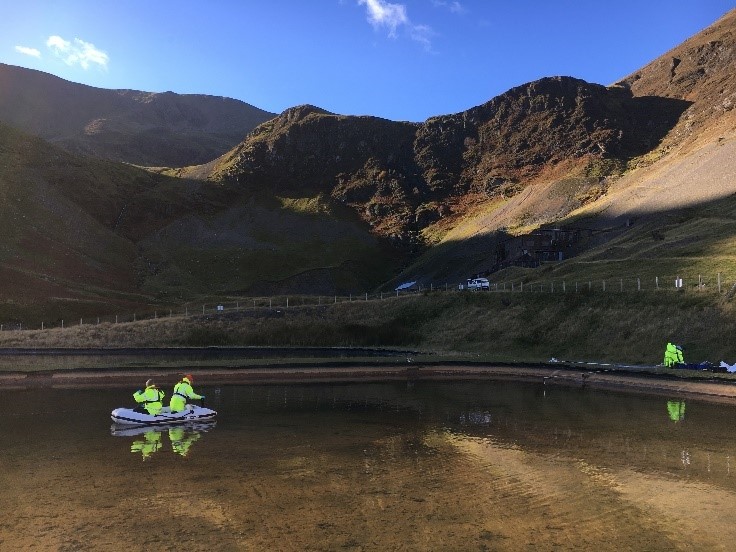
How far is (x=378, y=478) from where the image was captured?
1519 centimetres

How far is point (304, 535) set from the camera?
1150 cm

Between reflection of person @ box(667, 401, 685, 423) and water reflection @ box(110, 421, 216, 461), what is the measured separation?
18061 mm

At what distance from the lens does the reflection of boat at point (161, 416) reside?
74.2 ft

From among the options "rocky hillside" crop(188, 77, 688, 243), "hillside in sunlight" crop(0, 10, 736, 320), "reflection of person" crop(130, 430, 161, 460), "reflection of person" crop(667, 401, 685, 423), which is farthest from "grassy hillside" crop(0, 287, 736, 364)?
"rocky hillside" crop(188, 77, 688, 243)

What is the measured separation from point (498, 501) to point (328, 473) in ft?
15.4

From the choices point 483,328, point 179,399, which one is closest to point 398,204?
point 483,328

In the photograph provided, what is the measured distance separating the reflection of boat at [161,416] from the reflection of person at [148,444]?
0.90 meters

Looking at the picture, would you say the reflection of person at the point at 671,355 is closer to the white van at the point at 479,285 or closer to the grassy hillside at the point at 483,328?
the grassy hillside at the point at 483,328

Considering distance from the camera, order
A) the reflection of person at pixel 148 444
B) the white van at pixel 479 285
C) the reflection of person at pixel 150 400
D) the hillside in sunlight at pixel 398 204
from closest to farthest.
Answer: the reflection of person at pixel 148 444, the reflection of person at pixel 150 400, the white van at pixel 479 285, the hillside in sunlight at pixel 398 204

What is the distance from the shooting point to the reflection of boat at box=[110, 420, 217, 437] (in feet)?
70.7

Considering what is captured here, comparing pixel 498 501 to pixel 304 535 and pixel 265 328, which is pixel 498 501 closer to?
pixel 304 535

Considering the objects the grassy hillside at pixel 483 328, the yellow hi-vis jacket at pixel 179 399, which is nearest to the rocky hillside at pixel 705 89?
the grassy hillside at pixel 483 328

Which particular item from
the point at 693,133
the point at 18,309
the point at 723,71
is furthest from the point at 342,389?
the point at 723,71

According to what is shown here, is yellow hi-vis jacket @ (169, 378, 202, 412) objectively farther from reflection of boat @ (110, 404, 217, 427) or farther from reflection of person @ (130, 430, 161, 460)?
reflection of person @ (130, 430, 161, 460)
